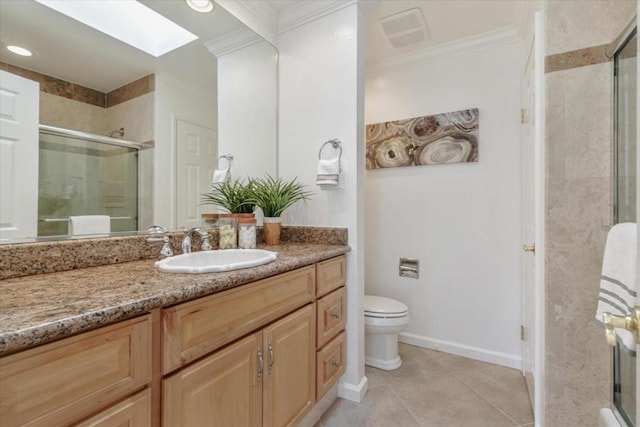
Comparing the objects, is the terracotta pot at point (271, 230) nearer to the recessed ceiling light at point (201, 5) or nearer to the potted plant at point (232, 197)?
the potted plant at point (232, 197)

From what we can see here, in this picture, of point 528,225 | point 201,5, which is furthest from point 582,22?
point 201,5

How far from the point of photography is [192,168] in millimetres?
1554

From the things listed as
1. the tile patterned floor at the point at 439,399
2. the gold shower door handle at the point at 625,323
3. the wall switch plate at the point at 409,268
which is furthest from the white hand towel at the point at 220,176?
the gold shower door handle at the point at 625,323

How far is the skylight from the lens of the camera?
1168 mm

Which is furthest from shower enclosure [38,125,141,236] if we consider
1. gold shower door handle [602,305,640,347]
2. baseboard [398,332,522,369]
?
baseboard [398,332,522,369]

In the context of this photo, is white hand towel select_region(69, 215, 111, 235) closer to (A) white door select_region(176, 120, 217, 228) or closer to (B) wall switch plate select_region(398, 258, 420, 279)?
(A) white door select_region(176, 120, 217, 228)

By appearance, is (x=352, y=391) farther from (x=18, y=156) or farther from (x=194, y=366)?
(x=18, y=156)

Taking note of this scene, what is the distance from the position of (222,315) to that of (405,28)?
84.5 inches

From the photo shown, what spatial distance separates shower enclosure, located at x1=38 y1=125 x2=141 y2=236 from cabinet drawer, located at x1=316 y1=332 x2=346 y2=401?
1.07 m

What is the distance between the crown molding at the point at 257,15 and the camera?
1.70 m

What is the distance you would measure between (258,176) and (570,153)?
1616 millimetres

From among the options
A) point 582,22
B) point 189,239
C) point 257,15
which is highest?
point 257,15

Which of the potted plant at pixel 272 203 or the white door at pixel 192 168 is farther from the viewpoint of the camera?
the potted plant at pixel 272 203

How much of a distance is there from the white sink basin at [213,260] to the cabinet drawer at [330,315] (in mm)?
400
